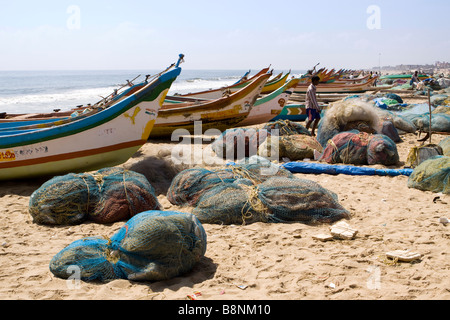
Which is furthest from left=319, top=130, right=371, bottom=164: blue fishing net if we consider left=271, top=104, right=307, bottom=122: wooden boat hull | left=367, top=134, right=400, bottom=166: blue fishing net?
left=271, top=104, right=307, bottom=122: wooden boat hull

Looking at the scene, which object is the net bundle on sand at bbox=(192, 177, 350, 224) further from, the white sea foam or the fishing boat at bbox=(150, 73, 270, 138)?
the white sea foam

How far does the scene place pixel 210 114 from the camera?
10867 mm

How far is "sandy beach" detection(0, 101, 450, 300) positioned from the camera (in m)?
3.14

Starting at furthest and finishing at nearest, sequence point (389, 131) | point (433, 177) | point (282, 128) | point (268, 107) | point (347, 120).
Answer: point (268, 107), point (389, 131), point (282, 128), point (347, 120), point (433, 177)

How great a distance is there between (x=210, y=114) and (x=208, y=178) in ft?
18.9

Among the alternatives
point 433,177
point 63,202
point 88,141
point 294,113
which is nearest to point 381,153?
point 433,177

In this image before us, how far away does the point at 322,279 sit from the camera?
3.33 meters

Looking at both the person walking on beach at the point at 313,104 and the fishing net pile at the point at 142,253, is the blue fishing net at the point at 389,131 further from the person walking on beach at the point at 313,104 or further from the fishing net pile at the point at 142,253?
the fishing net pile at the point at 142,253

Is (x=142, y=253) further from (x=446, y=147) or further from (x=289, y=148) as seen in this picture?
(x=446, y=147)

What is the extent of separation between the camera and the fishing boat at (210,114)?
10.6 metres

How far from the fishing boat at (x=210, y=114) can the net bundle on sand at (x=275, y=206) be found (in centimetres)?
612

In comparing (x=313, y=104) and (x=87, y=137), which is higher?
(x=313, y=104)

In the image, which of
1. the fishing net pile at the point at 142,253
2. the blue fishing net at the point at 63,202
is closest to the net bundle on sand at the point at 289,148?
the blue fishing net at the point at 63,202
